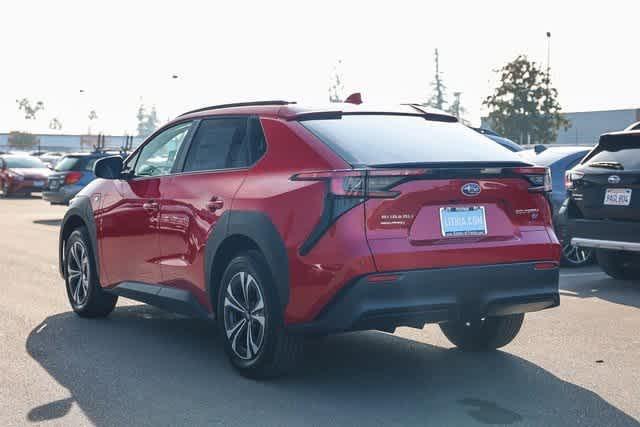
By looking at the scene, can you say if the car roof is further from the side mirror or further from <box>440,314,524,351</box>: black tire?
<box>440,314,524,351</box>: black tire

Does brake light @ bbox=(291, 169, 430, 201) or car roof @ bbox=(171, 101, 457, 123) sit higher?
car roof @ bbox=(171, 101, 457, 123)

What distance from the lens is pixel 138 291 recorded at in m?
7.52

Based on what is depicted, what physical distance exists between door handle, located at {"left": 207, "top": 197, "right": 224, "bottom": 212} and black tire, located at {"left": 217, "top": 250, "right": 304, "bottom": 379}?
0.40 meters

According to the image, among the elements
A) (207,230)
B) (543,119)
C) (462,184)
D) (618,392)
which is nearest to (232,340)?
(207,230)

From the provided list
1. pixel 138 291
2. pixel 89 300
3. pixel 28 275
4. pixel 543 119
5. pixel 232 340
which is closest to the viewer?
pixel 232 340

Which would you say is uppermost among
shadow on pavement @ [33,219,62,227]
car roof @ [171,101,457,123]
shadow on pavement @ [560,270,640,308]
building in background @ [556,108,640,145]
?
building in background @ [556,108,640,145]

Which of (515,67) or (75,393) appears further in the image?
(515,67)

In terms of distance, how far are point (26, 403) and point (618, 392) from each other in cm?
349

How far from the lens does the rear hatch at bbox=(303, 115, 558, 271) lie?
5504 mm

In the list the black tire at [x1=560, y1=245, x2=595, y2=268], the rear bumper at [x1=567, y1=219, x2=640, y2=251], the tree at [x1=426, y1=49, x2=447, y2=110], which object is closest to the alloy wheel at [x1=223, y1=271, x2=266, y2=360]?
the rear bumper at [x1=567, y1=219, x2=640, y2=251]

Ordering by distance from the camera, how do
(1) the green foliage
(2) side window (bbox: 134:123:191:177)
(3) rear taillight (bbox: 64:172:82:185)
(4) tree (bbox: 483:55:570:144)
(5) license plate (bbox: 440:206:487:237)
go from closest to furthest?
1. (5) license plate (bbox: 440:206:487:237)
2. (2) side window (bbox: 134:123:191:177)
3. (3) rear taillight (bbox: 64:172:82:185)
4. (4) tree (bbox: 483:55:570:144)
5. (1) the green foliage

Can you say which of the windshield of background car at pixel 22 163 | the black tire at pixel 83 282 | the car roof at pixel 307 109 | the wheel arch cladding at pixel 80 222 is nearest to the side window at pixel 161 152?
the car roof at pixel 307 109

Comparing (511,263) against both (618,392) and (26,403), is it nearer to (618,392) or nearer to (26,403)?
(618,392)

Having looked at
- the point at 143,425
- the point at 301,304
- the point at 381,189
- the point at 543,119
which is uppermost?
the point at 543,119
